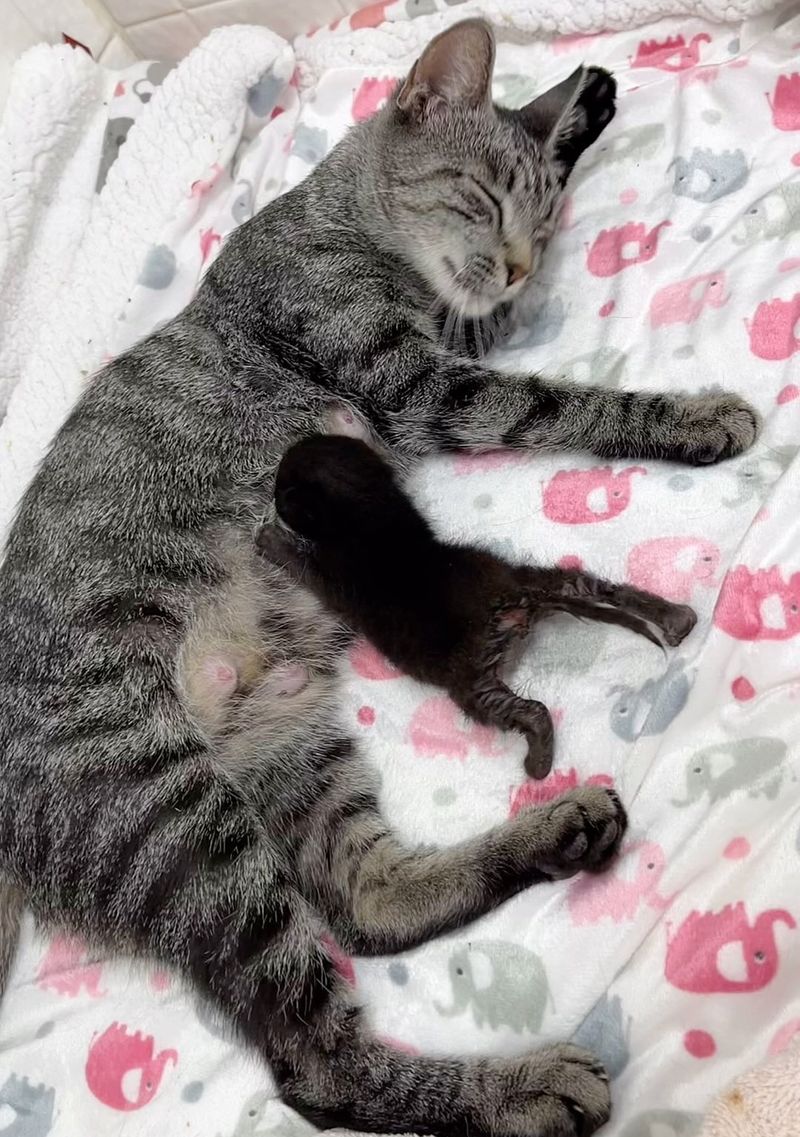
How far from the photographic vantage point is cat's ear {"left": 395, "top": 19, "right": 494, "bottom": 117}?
1884 mm

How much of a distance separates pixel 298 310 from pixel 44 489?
669mm

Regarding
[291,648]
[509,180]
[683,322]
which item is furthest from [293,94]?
[291,648]

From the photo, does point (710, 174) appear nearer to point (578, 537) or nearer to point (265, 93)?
point (578, 537)

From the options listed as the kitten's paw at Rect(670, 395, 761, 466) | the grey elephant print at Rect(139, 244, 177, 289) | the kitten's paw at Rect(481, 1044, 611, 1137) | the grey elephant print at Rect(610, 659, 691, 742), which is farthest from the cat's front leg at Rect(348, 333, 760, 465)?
the kitten's paw at Rect(481, 1044, 611, 1137)

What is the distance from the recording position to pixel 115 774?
1.57 meters

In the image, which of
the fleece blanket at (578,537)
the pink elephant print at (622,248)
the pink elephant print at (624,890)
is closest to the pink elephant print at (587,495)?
the fleece blanket at (578,537)

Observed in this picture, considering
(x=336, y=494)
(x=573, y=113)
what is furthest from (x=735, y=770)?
(x=573, y=113)

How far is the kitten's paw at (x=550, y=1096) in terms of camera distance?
4.70 feet

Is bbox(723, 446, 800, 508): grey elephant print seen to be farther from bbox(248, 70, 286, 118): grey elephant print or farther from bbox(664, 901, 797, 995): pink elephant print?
bbox(248, 70, 286, 118): grey elephant print

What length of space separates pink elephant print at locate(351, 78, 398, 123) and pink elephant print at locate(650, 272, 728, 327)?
41.8 inches

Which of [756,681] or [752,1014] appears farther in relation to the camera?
[756,681]

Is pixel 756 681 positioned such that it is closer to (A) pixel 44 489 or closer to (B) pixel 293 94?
(A) pixel 44 489

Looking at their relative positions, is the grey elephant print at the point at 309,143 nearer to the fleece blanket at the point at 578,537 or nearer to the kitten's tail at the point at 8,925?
the fleece blanket at the point at 578,537

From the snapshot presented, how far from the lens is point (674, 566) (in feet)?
5.87
